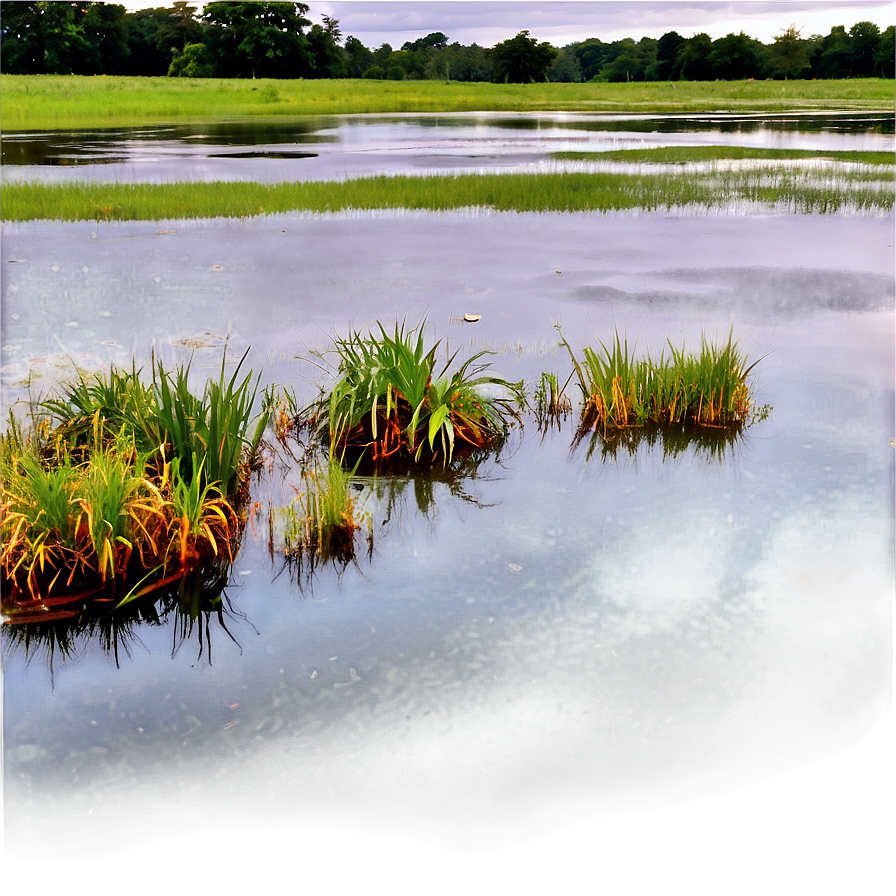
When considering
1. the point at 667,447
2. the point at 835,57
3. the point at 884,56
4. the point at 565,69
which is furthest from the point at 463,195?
the point at 565,69

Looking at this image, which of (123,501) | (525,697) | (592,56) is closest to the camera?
(525,697)

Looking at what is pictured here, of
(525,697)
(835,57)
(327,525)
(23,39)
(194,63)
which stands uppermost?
(835,57)

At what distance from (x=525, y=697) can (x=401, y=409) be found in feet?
8.84

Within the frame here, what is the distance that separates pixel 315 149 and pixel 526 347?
62.7ft

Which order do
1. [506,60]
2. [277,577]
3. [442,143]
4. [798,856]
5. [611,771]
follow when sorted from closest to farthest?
[798,856]
[611,771]
[277,577]
[442,143]
[506,60]

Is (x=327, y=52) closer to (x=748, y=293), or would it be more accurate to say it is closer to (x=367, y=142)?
(x=367, y=142)

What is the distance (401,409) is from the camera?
5.79 meters

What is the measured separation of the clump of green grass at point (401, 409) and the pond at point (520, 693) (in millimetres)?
306

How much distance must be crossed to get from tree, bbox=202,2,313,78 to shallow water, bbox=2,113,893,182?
53.8ft

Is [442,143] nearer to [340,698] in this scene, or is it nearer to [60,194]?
[60,194]

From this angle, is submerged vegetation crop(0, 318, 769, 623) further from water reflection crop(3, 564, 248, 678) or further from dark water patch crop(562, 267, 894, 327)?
dark water patch crop(562, 267, 894, 327)

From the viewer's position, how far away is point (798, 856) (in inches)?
112

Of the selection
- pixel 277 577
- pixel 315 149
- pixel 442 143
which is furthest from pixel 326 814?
pixel 442 143

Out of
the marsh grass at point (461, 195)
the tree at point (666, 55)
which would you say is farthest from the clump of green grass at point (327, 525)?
the tree at point (666, 55)
